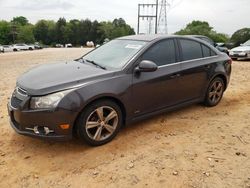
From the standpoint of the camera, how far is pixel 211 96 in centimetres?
564

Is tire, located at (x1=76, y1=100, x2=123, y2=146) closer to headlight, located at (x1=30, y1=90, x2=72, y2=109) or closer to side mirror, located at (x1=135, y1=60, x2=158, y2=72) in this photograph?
headlight, located at (x1=30, y1=90, x2=72, y2=109)

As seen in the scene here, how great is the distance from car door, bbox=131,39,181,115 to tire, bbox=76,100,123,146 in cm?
38

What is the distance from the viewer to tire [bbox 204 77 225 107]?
5.56m

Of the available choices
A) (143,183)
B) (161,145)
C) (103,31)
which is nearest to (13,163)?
(143,183)

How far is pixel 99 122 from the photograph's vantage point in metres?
3.86

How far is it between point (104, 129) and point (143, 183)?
1.12 m

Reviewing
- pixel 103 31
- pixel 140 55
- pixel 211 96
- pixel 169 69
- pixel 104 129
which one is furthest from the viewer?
pixel 103 31

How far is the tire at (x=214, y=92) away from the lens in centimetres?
556

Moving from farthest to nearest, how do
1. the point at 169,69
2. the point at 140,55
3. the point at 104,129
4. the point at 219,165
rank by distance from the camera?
the point at 169,69 < the point at 140,55 < the point at 104,129 < the point at 219,165

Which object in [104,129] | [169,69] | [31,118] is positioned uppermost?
[169,69]

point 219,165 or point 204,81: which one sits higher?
point 204,81

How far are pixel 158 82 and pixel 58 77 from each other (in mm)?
1590

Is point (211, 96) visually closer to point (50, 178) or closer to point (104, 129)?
point (104, 129)

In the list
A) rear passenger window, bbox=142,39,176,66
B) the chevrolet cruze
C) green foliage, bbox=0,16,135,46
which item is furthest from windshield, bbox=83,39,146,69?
green foliage, bbox=0,16,135,46
